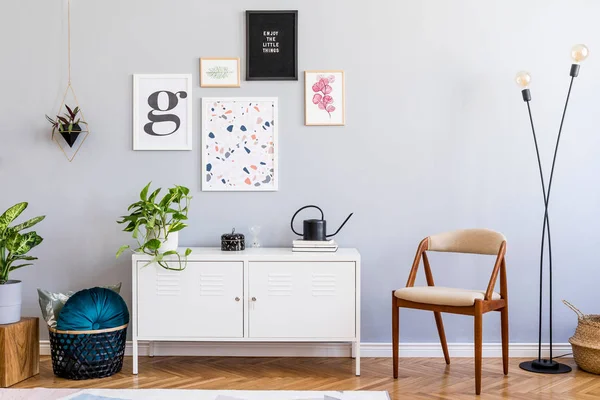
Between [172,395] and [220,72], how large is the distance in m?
1.86

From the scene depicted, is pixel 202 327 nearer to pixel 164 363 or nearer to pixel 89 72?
pixel 164 363

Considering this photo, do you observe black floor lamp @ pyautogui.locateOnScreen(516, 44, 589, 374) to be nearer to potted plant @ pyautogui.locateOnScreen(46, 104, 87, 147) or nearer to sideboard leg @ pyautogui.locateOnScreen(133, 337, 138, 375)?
sideboard leg @ pyautogui.locateOnScreen(133, 337, 138, 375)

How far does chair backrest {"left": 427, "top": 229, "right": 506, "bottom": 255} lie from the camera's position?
3500mm

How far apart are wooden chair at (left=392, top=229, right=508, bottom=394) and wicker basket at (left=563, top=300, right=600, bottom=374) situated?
428 mm

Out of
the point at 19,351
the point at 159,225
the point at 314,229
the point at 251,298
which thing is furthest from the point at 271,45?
the point at 19,351

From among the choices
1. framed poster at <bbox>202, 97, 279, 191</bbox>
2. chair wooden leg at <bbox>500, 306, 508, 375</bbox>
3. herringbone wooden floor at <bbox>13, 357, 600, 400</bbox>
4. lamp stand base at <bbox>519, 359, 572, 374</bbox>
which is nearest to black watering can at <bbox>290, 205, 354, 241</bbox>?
framed poster at <bbox>202, 97, 279, 191</bbox>

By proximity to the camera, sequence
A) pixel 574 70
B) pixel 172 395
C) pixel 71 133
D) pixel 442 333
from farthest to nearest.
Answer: pixel 71 133, pixel 442 333, pixel 574 70, pixel 172 395

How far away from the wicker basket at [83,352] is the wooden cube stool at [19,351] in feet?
0.37

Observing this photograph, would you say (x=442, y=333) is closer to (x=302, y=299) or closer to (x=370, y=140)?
(x=302, y=299)

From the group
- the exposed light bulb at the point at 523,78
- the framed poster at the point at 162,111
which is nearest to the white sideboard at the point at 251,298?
the framed poster at the point at 162,111

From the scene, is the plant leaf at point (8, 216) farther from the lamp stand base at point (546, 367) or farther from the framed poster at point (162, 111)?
the lamp stand base at point (546, 367)

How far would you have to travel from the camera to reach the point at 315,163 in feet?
12.6

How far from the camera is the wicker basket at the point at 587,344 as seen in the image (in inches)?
135

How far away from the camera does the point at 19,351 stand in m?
3.29
